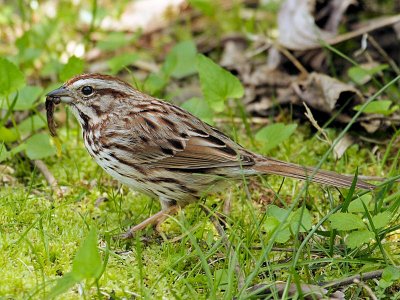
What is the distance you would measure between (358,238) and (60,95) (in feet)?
6.95

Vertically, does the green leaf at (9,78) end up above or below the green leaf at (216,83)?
above

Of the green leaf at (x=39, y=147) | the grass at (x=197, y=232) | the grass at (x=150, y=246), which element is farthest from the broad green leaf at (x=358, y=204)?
the green leaf at (x=39, y=147)

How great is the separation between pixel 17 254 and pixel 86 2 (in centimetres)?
475

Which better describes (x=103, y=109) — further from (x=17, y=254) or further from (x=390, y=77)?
(x=390, y=77)

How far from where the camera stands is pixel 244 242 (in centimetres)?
409

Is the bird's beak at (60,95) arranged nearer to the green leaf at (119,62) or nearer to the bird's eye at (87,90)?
the bird's eye at (87,90)

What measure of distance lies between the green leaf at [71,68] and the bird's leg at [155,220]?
1457mm

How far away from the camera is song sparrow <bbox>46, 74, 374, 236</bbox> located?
14.8 ft

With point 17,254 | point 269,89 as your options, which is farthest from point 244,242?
point 269,89

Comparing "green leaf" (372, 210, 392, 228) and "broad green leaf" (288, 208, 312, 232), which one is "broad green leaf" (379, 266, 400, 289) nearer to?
"green leaf" (372, 210, 392, 228)

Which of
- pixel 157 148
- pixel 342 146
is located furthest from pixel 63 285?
pixel 342 146

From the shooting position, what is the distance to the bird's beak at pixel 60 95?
4762mm

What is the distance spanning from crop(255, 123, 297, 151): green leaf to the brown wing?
430mm

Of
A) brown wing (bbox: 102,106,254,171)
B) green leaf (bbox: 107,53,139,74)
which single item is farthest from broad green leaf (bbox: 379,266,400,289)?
green leaf (bbox: 107,53,139,74)
